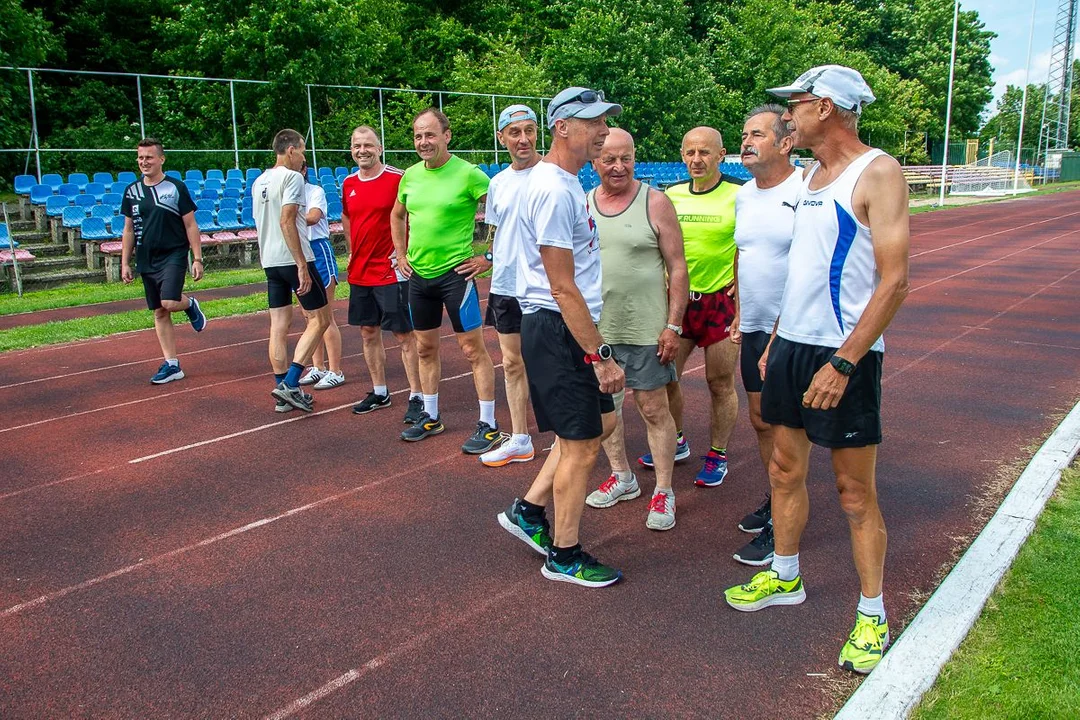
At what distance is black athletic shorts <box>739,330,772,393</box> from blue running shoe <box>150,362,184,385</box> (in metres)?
5.83

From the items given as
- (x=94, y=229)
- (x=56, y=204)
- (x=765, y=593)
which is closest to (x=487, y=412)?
(x=765, y=593)

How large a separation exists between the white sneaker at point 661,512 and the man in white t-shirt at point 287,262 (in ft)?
11.3

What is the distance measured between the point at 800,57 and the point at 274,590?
39.7 m

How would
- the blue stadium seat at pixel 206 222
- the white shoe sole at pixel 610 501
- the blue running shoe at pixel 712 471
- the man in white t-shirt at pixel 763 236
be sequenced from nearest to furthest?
the man in white t-shirt at pixel 763 236
the white shoe sole at pixel 610 501
the blue running shoe at pixel 712 471
the blue stadium seat at pixel 206 222

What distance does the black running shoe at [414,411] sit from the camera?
21.7ft

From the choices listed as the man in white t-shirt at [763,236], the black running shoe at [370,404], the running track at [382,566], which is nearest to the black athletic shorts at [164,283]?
the running track at [382,566]

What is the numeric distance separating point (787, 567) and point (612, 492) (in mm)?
1441

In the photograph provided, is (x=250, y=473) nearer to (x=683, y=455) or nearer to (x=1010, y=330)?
(x=683, y=455)

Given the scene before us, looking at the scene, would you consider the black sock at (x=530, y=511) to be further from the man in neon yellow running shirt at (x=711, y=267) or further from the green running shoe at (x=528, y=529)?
the man in neon yellow running shirt at (x=711, y=267)

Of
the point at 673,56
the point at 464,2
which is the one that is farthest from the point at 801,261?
the point at 464,2

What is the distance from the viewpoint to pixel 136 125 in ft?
72.0

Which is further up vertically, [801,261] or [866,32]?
[866,32]

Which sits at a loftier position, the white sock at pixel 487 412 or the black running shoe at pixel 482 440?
the white sock at pixel 487 412

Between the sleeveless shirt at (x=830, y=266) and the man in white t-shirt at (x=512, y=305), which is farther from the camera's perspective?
the man in white t-shirt at (x=512, y=305)
